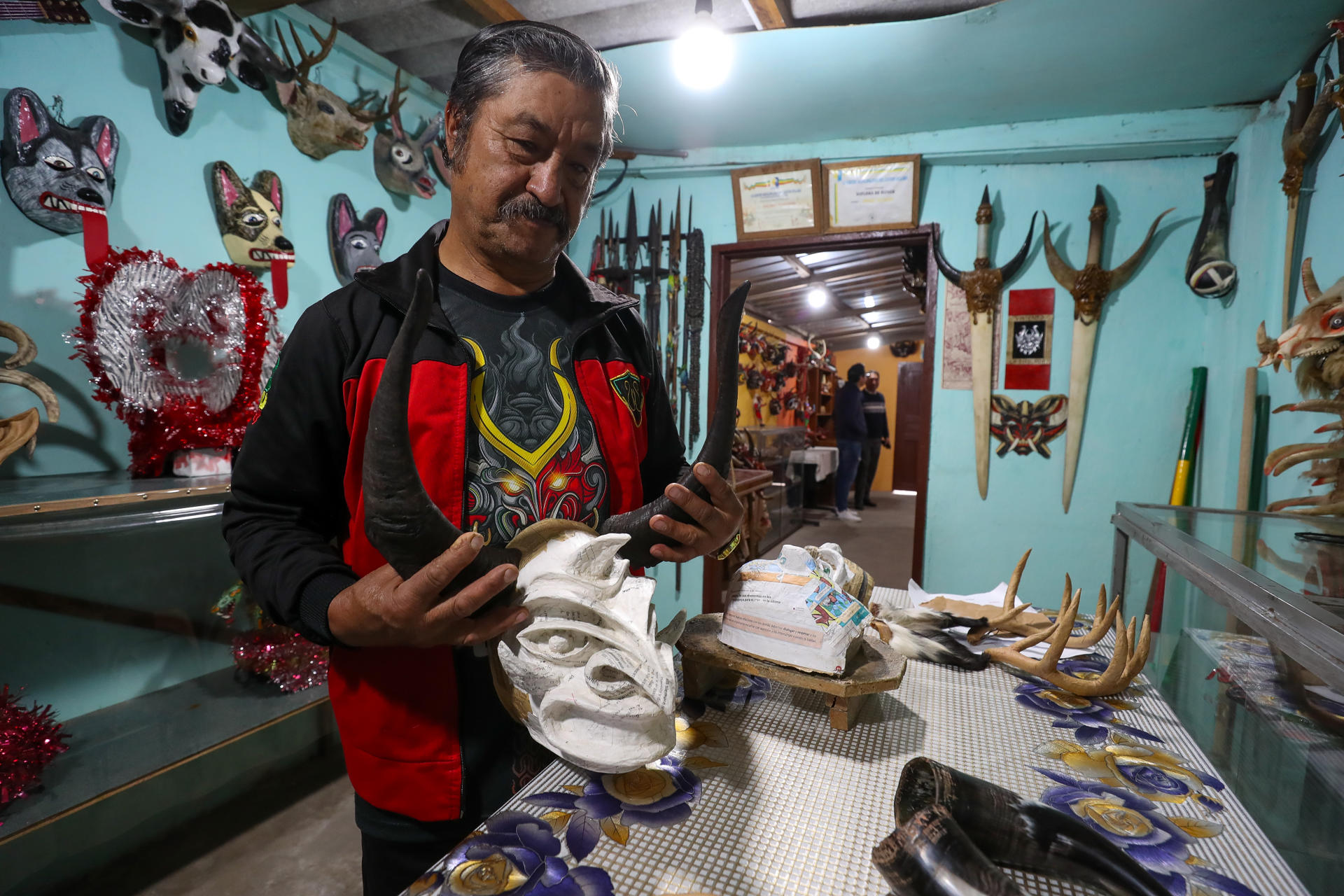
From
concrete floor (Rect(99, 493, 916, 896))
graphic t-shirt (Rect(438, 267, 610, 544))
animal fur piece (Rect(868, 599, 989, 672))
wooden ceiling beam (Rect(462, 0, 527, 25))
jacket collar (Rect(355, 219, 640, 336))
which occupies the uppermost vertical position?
wooden ceiling beam (Rect(462, 0, 527, 25))

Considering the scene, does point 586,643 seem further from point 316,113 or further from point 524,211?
point 316,113

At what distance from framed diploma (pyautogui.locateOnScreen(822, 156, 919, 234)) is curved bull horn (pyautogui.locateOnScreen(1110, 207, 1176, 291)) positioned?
1.11m


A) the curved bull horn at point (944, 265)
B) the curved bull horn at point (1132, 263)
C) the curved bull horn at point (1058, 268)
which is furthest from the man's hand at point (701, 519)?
the curved bull horn at point (1132, 263)

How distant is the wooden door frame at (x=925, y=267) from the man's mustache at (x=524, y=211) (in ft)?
8.93

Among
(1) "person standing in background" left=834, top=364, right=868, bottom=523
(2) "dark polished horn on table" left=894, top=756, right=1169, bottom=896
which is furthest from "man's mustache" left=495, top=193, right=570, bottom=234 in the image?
(1) "person standing in background" left=834, top=364, right=868, bottom=523

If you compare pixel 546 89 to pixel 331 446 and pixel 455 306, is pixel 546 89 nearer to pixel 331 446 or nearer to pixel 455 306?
pixel 455 306

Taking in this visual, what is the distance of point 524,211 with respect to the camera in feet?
3.36

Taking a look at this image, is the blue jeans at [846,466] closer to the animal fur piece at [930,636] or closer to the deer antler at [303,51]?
the animal fur piece at [930,636]

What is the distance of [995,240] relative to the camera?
3486 millimetres

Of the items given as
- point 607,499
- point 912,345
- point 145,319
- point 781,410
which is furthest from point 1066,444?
point 912,345

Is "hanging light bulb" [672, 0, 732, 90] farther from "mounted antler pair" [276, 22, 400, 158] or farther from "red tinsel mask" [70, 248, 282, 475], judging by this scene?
"red tinsel mask" [70, 248, 282, 475]

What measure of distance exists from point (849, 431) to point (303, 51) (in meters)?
7.46

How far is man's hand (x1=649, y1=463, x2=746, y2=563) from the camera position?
98 centimetres

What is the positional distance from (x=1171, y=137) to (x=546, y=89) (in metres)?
3.66
